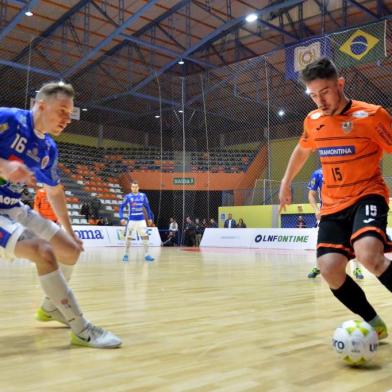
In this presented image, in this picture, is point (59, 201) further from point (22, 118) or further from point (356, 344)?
point (356, 344)

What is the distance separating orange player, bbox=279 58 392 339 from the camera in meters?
2.72

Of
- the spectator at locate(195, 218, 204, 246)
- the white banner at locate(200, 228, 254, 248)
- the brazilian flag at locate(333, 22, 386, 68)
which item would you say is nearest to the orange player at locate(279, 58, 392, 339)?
the brazilian flag at locate(333, 22, 386, 68)

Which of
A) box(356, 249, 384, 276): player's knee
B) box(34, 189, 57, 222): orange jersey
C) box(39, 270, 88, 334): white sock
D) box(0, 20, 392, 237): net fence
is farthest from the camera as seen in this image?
box(0, 20, 392, 237): net fence

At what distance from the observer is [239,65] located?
14.8 metres

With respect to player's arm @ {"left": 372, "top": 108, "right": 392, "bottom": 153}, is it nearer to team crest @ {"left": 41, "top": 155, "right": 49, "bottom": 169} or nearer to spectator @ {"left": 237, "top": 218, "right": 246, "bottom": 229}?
team crest @ {"left": 41, "top": 155, "right": 49, "bottom": 169}

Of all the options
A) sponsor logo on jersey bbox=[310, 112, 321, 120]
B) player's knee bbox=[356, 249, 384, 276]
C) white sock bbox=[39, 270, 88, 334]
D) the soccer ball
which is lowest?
the soccer ball

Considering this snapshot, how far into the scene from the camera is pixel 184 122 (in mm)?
15656

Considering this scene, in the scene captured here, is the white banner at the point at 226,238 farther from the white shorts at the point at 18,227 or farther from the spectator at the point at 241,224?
the white shorts at the point at 18,227

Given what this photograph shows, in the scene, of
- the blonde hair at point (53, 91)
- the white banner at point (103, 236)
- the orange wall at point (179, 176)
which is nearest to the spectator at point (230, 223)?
the orange wall at point (179, 176)

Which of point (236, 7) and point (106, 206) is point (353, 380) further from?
point (106, 206)

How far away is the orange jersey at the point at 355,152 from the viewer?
279cm

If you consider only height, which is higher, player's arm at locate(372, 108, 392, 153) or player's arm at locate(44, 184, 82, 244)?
player's arm at locate(372, 108, 392, 153)

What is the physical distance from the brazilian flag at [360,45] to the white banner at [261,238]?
536cm

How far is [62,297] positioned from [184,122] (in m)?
13.3
